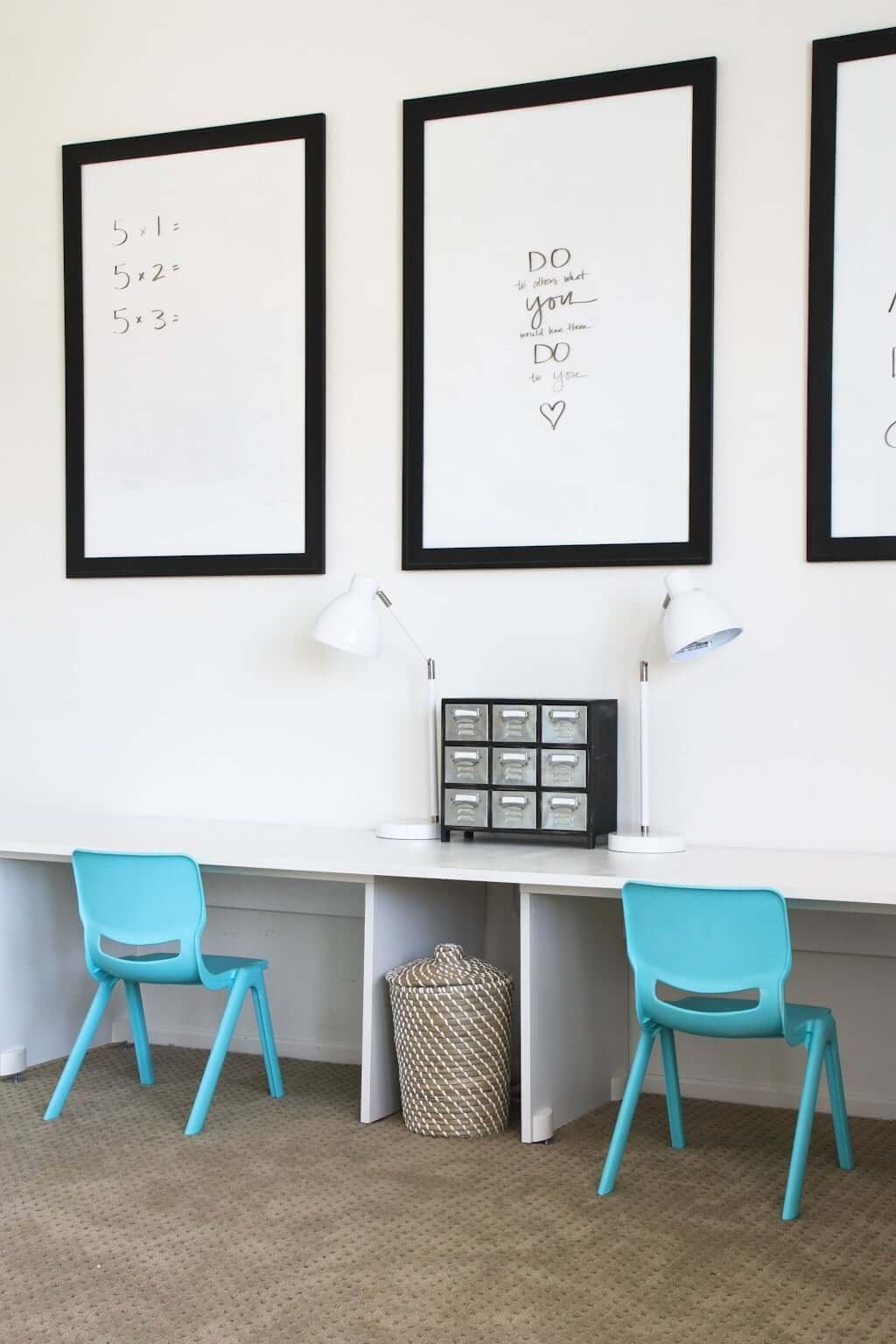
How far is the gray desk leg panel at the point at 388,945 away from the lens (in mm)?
3131

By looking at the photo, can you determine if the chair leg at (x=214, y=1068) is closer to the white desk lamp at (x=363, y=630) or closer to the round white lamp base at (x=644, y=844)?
the white desk lamp at (x=363, y=630)

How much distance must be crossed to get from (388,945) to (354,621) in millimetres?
762

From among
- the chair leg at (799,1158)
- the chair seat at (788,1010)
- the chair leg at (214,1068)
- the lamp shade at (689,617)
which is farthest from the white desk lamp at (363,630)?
the chair leg at (799,1158)

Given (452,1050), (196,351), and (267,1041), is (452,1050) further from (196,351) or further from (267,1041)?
(196,351)

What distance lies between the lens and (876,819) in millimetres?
3156

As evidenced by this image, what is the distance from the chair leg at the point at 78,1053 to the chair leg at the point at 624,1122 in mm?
1208

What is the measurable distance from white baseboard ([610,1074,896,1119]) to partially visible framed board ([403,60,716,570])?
1.24 m

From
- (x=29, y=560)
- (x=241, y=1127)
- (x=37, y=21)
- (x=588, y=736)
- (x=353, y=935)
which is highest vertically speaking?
(x=37, y=21)

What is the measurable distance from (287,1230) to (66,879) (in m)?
1.45

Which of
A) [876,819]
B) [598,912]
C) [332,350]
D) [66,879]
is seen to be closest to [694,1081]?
[598,912]

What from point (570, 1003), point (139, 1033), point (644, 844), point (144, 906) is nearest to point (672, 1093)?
point (570, 1003)

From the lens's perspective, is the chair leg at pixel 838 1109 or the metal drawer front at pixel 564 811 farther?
the metal drawer front at pixel 564 811

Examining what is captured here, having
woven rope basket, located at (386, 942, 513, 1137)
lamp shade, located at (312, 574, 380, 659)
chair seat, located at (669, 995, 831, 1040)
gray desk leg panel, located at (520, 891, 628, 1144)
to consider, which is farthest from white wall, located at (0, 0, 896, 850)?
woven rope basket, located at (386, 942, 513, 1137)

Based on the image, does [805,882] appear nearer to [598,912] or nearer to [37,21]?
[598,912]
